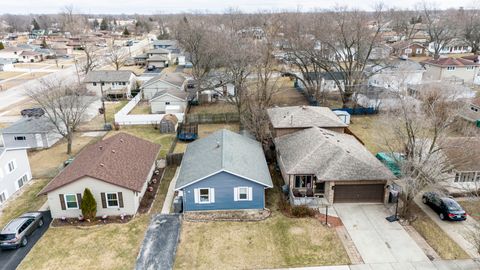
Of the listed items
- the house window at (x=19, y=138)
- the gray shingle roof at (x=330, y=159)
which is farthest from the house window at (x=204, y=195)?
the house window at (x=19, y=138)

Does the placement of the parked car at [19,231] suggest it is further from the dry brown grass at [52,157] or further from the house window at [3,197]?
the dry brown grass at [52,157]

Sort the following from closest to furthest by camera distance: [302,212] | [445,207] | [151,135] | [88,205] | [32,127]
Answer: [445,207]
[88,205]
[302,212]
[32,127]
[151,135]

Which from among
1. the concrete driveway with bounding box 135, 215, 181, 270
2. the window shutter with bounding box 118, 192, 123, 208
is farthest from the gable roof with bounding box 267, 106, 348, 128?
the window shutter with bounding box 118, 192, 123, 208

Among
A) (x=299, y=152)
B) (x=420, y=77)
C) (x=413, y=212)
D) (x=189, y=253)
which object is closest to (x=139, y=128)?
(x=299, y=152)

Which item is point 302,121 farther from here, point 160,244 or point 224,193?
point 160,244

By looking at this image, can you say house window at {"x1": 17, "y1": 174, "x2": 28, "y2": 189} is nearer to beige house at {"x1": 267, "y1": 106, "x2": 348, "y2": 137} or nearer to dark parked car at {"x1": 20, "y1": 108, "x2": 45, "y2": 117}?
dark parked car at {"x1": 20, "y1": 108, "x2": 45, "y2": 117}

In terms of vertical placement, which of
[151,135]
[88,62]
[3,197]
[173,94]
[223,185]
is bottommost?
[151,135]

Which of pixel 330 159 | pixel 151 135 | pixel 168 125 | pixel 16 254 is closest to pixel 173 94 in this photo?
pixel 168 125
